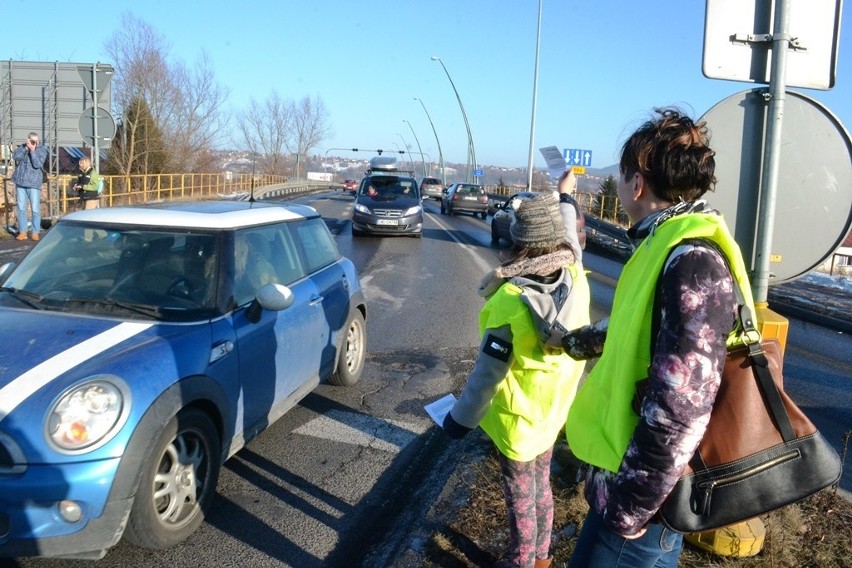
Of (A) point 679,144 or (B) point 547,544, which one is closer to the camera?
(A) point 679,144

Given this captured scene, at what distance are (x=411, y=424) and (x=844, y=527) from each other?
283 cm

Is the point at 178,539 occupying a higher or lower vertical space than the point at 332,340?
lower

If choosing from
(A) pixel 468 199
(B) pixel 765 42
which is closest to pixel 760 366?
(B) pixel 765 42

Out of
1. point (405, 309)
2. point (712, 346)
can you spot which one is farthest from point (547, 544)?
point (405, 309)

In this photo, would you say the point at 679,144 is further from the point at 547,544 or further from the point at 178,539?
the point at 178,539

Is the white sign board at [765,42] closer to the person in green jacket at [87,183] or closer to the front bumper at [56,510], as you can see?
the front bumper at [56,510]

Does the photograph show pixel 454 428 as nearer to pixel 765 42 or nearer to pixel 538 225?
pixel 538 225

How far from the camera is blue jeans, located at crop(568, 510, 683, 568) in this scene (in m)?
1.88

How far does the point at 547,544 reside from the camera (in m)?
3.08

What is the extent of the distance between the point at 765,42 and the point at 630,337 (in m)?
2.14

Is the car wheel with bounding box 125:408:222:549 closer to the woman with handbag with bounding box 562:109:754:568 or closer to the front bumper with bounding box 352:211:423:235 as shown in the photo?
the woman with handbag with bounding box 562:109:754:568

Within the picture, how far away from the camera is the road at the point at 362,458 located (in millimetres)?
3506

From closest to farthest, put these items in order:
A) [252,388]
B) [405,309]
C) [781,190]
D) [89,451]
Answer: [89,451], [781,190], [252,388], [405,309]

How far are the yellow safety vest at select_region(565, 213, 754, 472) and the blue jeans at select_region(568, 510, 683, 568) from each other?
0.20 metres
